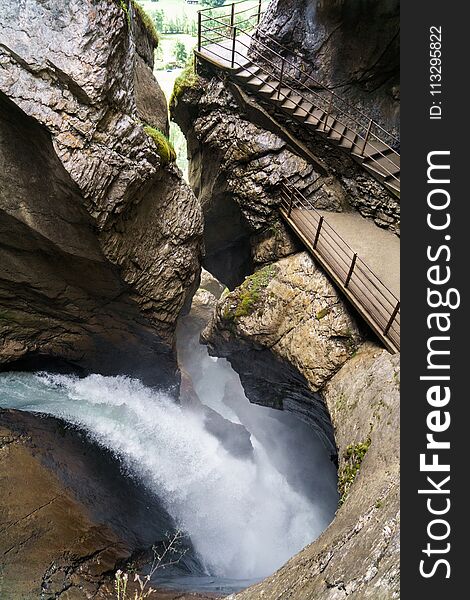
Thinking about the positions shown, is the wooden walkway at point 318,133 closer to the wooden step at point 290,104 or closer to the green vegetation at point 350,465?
the wooden step at point 290,104

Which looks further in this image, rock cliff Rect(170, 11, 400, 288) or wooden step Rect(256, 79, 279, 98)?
rock cliff Rect(170, 11, 400, 288)

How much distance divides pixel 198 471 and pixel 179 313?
4451 millimetres

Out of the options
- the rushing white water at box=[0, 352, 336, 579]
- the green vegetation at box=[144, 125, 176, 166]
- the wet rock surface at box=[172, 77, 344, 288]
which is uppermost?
the wet rock surface at box=[172, 77, 344, 288]

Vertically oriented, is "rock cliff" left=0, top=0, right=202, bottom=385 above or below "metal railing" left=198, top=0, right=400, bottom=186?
below

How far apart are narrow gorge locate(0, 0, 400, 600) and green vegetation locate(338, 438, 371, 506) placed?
3 cm

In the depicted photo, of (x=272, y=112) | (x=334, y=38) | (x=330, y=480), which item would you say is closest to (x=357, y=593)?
(x=330, y=480)

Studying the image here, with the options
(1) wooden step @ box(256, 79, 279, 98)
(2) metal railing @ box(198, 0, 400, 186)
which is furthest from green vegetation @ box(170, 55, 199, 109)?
(1) wooden step @ box(256, 79, 279, 98)

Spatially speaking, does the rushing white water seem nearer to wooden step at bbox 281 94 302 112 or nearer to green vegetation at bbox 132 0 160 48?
wooden step at bbox 281 94 302 112

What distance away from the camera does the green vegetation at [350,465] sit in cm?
446

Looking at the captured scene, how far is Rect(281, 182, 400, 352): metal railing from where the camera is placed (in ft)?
20.0

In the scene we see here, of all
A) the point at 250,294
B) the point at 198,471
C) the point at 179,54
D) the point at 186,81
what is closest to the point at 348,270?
the point at 250,294

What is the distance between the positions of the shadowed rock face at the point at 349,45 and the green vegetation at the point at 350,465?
8.94m

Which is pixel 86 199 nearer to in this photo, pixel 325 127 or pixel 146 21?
pixel 146 21

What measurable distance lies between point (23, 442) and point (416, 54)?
7856 millimetres
